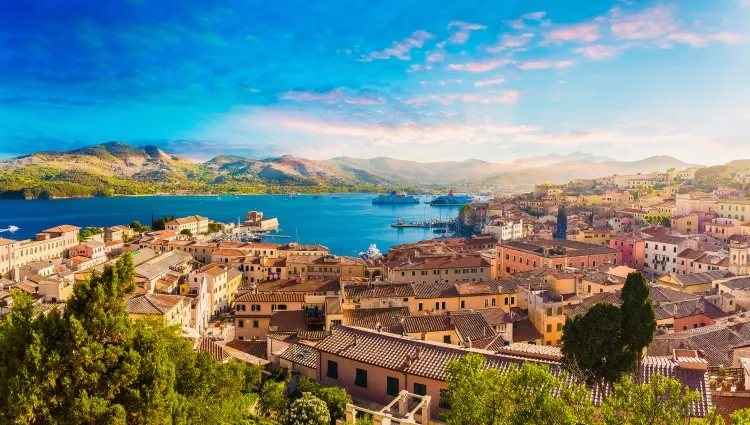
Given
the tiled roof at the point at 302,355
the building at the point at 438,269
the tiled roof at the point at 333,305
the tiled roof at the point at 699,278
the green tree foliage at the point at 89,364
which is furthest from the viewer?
the building at the point at 438,269

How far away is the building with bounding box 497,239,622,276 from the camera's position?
4075 cm

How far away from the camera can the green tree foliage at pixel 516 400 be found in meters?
6.43

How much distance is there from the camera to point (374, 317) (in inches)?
814

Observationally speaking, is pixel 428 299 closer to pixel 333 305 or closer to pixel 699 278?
pixel 333 305

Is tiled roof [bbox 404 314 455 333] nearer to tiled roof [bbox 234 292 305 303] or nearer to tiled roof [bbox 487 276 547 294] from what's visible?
tiled roof [bbox 487 276 547 294]

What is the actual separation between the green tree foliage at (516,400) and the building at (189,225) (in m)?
77.4

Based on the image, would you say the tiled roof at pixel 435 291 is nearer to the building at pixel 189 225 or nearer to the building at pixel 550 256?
the building at pixel 550 256

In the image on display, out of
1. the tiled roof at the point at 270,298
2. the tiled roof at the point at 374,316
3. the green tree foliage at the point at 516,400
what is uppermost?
the green tree foliage at the point at 516,400

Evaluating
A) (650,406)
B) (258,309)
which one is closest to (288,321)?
(258,309)

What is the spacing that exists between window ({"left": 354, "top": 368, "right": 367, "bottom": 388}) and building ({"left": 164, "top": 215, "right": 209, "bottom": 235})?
71.1 m

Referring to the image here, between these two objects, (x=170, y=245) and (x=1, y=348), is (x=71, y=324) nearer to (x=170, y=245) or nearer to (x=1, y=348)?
(x=1, y=348)

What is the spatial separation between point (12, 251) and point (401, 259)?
1508 inches

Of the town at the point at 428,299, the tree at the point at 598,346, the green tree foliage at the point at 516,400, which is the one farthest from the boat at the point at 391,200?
the green tree foliage at the point at 516,400

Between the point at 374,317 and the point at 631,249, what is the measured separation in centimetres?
3656
